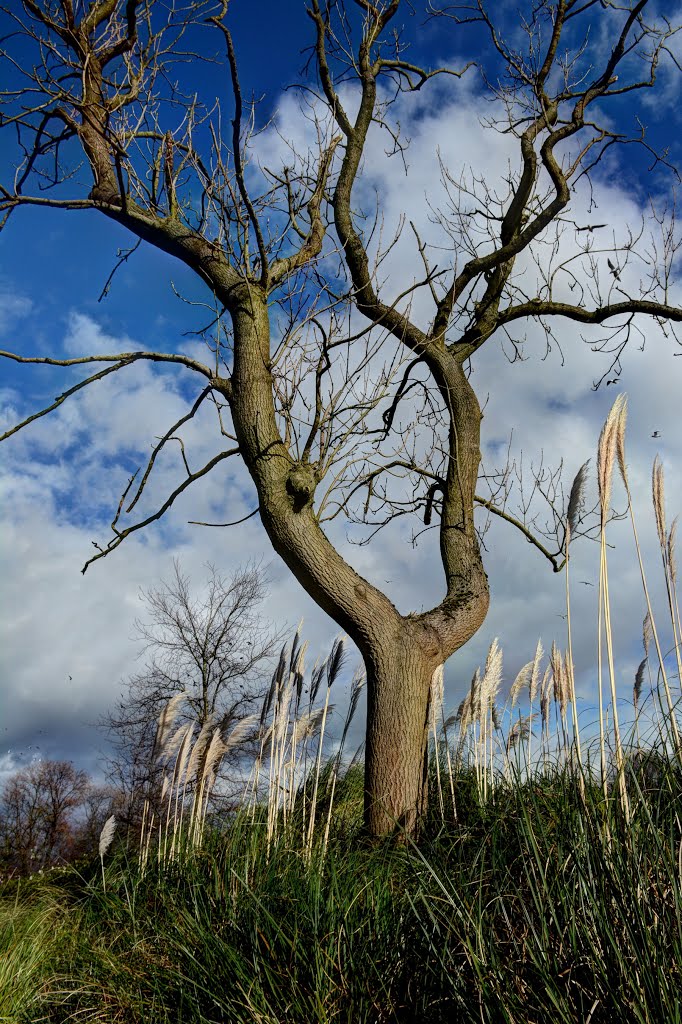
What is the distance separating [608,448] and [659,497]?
507 mm

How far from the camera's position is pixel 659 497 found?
2.98 metres

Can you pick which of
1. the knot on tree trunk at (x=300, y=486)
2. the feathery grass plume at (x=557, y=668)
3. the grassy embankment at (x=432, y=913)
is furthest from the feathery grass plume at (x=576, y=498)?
the knot on tree trunk at (x=300, y=486)

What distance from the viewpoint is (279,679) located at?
472 centimetres

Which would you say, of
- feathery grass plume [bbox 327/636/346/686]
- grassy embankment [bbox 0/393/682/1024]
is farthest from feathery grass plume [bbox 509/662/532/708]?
feathery grass plume [bbox 327/636/346/686]

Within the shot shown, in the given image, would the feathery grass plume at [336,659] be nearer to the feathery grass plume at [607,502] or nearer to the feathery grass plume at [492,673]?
the feathery grass plume at [492,673]

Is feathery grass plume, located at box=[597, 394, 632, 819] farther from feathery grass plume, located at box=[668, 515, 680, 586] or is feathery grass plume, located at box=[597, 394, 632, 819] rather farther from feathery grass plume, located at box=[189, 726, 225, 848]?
feathery grass plume, located at box=[189, 726, 225, 848]

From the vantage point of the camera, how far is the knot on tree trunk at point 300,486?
16.1 ft

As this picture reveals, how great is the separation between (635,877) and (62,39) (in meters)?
5.68

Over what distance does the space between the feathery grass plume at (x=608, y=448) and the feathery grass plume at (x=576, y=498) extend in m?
0.13

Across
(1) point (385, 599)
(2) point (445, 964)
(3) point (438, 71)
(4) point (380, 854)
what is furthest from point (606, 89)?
(2) point (445, 964)

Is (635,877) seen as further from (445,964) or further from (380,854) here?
(380,854)

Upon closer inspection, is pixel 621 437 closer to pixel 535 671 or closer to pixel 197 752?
pixel 535 671

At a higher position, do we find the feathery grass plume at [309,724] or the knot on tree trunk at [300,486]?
the knot on tree trunk at [300,486]

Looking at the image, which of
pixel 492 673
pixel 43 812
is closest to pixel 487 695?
pixel 492 673
